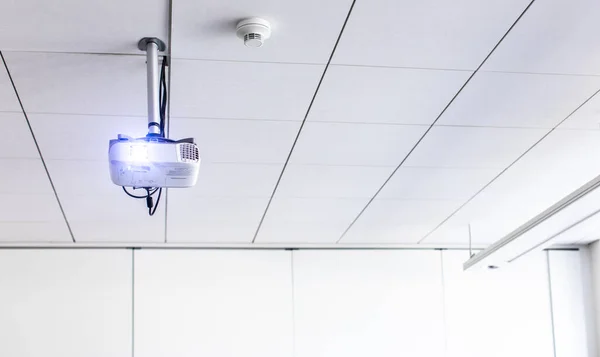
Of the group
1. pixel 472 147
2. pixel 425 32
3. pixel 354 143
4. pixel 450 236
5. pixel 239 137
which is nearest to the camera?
pixel 425 32

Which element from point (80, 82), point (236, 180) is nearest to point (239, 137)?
point (236, 180)

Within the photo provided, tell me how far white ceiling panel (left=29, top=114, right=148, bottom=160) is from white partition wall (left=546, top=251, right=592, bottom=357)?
4560 millimetres

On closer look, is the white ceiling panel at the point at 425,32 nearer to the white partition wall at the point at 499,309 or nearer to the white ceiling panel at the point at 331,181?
the white ceiling panel at the point at 331,181

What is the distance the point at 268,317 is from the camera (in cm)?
663

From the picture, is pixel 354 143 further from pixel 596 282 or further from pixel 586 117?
pixel 596 282

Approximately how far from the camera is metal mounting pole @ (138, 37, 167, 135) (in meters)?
3.19

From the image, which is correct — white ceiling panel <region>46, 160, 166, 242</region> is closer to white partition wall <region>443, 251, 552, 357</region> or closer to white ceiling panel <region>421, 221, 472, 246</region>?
white ceiling panel <region>421, 221, 472, 246</region>

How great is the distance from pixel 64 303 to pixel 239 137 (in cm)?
291

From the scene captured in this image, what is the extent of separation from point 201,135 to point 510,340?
4031 millimetres

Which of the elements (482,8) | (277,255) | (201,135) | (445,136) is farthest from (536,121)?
(277,255)

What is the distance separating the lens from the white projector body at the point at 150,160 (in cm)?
305

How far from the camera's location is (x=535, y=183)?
5387 millimetres

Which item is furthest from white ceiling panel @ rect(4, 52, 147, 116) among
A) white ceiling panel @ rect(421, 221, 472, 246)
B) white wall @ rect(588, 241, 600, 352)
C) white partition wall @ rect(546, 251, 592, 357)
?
white wall @ rect(588, 241, 600, 352)

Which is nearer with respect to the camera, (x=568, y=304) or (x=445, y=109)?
(x=445, y=109)
